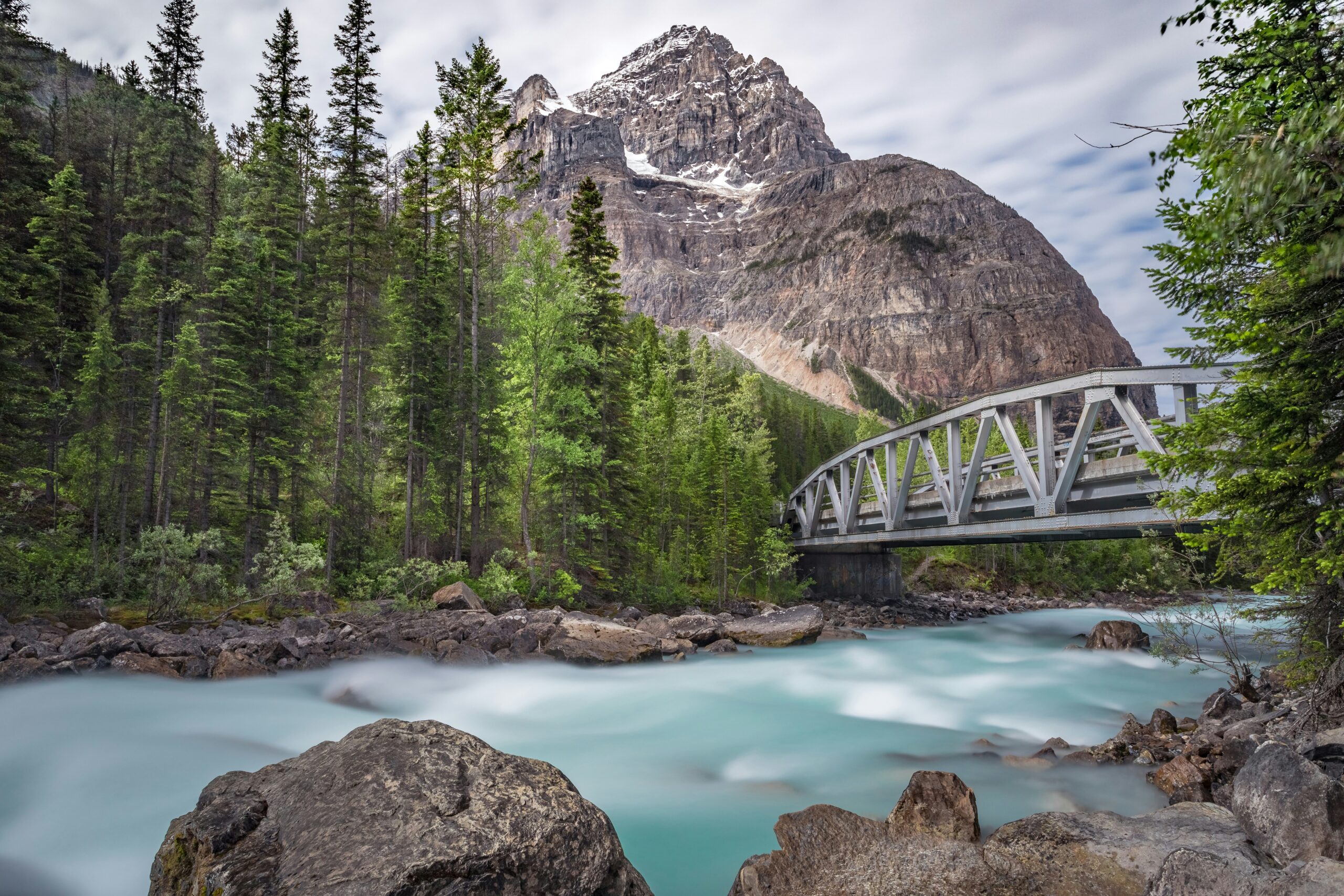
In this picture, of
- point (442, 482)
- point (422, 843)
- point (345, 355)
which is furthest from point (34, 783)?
point (442, 482)

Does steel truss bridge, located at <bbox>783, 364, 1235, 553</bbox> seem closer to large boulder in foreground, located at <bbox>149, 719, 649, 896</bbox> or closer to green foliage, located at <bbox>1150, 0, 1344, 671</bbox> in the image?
green foliage, located at <bbox>1150, 0, 1344, 671</bbox>

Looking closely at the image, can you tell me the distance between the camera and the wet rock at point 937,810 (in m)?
6.09

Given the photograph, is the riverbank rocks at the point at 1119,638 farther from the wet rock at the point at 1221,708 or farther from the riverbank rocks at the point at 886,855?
the riverbank rocks at the point at 886,855

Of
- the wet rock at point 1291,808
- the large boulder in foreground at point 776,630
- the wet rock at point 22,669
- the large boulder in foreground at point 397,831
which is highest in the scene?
the large boulder in foreground at point 397,831

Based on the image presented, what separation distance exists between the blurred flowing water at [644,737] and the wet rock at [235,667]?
33cm

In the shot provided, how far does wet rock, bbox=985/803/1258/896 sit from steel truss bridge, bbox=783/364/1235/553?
5.25m

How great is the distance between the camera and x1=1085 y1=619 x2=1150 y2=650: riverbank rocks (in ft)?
77.0

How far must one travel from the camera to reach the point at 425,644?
694 inches

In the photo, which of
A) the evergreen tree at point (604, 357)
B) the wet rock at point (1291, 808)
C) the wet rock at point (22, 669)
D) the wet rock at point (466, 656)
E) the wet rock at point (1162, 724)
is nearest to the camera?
the wet rock at point (1291, 808)

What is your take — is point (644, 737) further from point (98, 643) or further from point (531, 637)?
point (98, 643)

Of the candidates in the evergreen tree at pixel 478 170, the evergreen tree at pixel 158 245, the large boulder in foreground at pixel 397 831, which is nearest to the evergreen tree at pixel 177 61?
the evergreen tree at pixel 158 245

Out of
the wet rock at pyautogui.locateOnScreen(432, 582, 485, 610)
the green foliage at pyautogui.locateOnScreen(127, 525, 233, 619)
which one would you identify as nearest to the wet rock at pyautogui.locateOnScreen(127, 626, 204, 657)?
the green foliage at pyautogui.locateOnScreen(127, 525, 233, 619)

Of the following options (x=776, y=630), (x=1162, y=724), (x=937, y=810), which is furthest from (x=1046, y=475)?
(x=937, y=810)

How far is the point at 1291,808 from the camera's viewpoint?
16.6 ft
